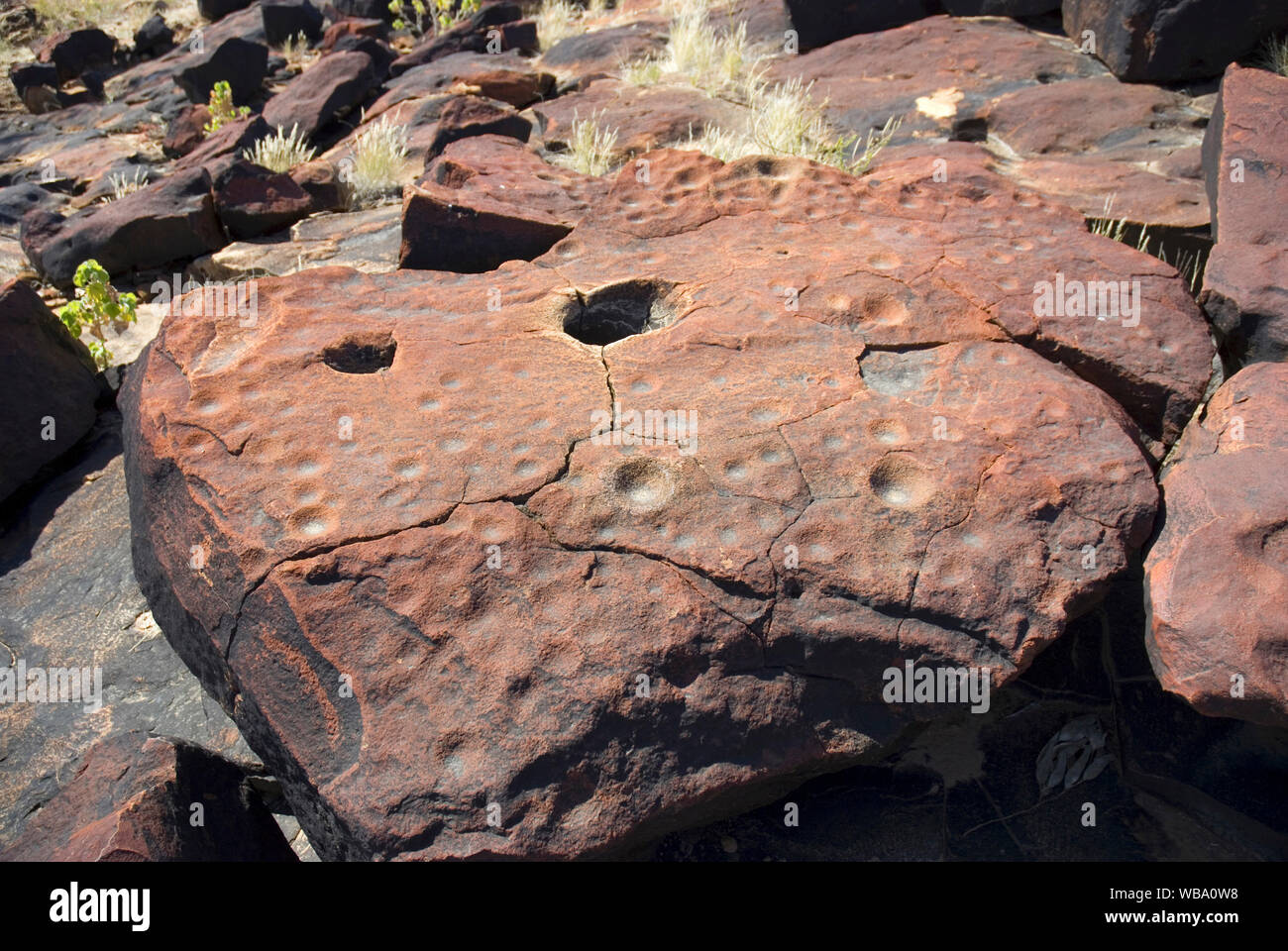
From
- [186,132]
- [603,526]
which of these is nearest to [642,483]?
[603,526]

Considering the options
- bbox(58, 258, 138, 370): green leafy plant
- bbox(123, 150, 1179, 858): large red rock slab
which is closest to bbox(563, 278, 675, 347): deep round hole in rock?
bbox(123, 150, 1179, 858): large red rock slab

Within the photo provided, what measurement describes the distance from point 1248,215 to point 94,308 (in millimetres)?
4781

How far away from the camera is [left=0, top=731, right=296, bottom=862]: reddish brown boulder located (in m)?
2.05

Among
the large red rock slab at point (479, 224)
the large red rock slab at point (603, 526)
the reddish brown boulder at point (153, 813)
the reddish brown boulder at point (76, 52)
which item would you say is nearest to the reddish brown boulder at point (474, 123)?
the large red rock slab at point (479, 224)

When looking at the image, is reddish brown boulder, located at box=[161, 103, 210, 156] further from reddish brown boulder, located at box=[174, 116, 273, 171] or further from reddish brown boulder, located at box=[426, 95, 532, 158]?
reddish brown boulder, located at box=[426, 95, 532, 158]

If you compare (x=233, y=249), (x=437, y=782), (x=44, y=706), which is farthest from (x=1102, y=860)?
(x=233, y=249)

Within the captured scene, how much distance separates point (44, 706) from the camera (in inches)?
111

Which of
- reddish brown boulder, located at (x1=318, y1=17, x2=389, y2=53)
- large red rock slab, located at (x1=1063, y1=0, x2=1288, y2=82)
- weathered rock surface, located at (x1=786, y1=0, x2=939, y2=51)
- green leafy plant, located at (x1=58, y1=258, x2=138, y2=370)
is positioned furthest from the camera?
reddish brown boulder, located at (x1=318, y1=17, x2=389, y2=53)

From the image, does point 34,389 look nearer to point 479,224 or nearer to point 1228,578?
point 479,224

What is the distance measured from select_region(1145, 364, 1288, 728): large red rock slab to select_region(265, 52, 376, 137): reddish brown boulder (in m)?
6.24

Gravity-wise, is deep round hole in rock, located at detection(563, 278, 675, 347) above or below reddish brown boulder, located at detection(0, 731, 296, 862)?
above

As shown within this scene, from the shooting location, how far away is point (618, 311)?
125 inches

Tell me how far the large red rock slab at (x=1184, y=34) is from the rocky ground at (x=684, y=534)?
115cm

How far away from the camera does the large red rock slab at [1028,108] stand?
14.4ft
